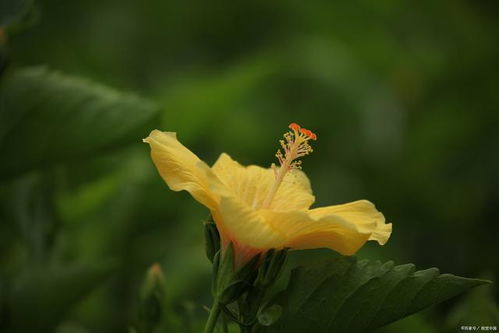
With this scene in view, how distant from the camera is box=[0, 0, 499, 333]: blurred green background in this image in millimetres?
1332

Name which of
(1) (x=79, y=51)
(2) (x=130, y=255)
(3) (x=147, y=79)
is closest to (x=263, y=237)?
(2) (x=130, y=255)

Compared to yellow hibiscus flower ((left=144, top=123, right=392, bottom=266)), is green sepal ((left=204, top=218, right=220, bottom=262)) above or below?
below

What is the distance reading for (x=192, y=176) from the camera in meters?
0.99

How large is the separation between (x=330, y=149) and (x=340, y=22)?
1.36 ft

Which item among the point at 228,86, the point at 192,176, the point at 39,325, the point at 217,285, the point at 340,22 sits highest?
the point at 340,22

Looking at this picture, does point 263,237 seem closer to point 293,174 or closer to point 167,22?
point 293,174

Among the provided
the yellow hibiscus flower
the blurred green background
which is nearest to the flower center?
the yellow hibiscus flower

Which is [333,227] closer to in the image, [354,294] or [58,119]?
[354,294]

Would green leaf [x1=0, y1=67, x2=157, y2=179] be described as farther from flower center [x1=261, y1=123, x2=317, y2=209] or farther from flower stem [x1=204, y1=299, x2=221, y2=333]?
flower stem [x1=204, y1=299, x2=221, y2=333]

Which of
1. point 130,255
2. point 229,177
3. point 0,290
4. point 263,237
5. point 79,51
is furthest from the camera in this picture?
point 79,51

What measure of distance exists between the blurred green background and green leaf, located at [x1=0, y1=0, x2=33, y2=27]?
18mm

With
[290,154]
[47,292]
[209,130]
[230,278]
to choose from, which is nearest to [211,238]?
[230,278]

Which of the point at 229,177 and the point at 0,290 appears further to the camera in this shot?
the point at 0,290

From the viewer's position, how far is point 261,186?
1.12 m
